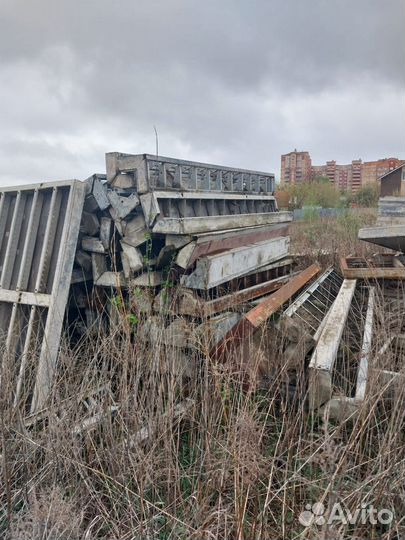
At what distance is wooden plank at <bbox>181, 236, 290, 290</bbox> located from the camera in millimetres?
2783

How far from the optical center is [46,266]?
3029 millimetres

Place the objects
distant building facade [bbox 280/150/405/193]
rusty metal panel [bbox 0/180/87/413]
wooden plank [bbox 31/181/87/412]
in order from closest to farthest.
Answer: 1. wooden plank [bbox 31/181/87/412]
2. rusty metal panel [bbox 0/180/87/413]
3. distant building facade [bbox 280/150/405/193]

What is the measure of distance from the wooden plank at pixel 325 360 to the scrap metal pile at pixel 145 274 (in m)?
0.01

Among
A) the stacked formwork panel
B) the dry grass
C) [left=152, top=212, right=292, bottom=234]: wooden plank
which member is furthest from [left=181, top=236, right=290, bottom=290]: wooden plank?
the dry grass

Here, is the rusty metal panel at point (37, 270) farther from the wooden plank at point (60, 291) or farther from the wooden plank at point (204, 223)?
the wooden plank at point (204, 223)

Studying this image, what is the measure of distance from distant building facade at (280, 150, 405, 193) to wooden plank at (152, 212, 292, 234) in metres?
28.1

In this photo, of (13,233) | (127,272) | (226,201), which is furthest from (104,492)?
(226,201)

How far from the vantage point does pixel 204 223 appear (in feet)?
10.1

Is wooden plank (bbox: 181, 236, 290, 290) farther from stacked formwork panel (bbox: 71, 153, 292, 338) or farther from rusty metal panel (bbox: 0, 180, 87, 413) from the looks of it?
rusty metal panel (bbox: 0, 180, 87, 413)

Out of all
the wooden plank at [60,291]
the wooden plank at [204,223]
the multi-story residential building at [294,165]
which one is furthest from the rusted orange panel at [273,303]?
the multi-story residential building at [294,165]

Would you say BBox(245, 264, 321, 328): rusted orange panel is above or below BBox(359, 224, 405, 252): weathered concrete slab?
below

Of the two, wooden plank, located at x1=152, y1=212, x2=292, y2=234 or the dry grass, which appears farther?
wooden plank, located at x1=152, y1=212, x2=292, y2=234

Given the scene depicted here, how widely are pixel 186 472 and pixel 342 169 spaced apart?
36665 millimetres

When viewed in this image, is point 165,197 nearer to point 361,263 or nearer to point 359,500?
point 359,500
